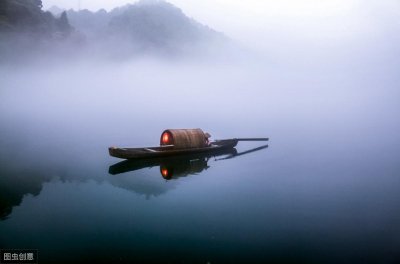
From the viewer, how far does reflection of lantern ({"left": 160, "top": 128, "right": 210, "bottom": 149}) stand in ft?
87.4

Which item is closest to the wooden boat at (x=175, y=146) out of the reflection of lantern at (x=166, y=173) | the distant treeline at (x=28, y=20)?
the reflection of lantern at (x=166, y=173)

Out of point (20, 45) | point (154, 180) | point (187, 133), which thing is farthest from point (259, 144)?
point (20, 45)

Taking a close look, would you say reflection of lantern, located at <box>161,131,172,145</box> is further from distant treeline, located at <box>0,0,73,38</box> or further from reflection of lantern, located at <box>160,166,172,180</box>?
distant treeline, located at <box>0,0,73,38</box>

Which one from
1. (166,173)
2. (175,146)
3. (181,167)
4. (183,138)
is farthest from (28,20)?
(166,173)

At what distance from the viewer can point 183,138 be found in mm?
27312

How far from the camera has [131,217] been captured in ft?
46.2

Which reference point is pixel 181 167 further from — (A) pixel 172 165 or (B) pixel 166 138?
(B) pixel 166 138

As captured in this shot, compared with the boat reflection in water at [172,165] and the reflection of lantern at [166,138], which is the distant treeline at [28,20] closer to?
the reflection of lantern at [166,138]

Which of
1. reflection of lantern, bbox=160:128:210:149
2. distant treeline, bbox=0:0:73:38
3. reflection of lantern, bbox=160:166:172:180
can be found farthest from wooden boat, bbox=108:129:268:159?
distant treeline, bbox=0:0:73:38

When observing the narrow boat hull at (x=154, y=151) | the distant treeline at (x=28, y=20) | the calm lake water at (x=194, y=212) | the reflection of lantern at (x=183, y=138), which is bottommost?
the calm lake water at (x=194, y=212)

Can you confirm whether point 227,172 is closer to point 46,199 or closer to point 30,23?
point 46,199

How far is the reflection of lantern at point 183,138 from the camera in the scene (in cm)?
2664

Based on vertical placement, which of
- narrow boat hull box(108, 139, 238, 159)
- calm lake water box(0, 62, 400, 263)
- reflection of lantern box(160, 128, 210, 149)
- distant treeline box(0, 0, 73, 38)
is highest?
distant treeline box(0, 0, 73, 38)

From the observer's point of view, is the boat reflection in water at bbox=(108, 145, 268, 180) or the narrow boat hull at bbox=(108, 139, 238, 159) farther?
the boat reflection in water at bbox=(108, 145, 268, 180)
